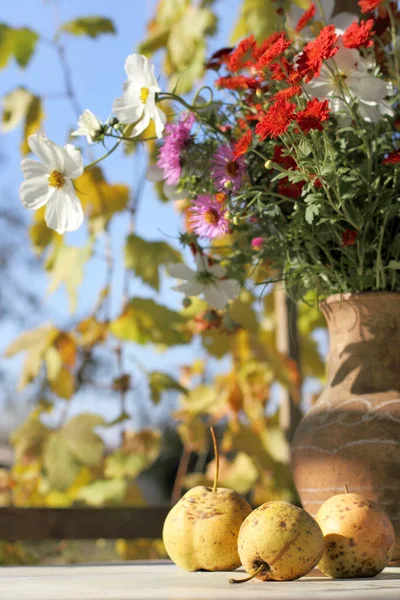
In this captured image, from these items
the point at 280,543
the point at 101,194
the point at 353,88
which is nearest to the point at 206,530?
the point at 280,543

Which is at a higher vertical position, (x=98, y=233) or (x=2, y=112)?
(x=2, y=112)

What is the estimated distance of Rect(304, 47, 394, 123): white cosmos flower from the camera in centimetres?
72

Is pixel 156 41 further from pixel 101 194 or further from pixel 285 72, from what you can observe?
pixel 285 72

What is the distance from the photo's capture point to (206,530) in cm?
60

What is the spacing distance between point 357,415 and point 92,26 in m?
1.13

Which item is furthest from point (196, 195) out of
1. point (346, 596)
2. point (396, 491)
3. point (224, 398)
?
point (224, 398)

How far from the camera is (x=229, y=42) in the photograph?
1828mm

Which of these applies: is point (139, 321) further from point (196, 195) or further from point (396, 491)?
point (396, 491)

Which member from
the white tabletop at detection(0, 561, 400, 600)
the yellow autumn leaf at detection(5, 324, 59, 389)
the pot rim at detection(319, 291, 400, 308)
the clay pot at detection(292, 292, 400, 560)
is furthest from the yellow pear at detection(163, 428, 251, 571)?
the yellow autumn leaf at detection(5, 324, 59, 389)

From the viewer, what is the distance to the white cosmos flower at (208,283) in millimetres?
827

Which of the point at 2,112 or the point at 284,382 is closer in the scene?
the point at 284,382

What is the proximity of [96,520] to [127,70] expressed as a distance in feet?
3.02

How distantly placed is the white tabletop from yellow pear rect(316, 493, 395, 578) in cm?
1

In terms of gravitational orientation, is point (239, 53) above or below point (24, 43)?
below
